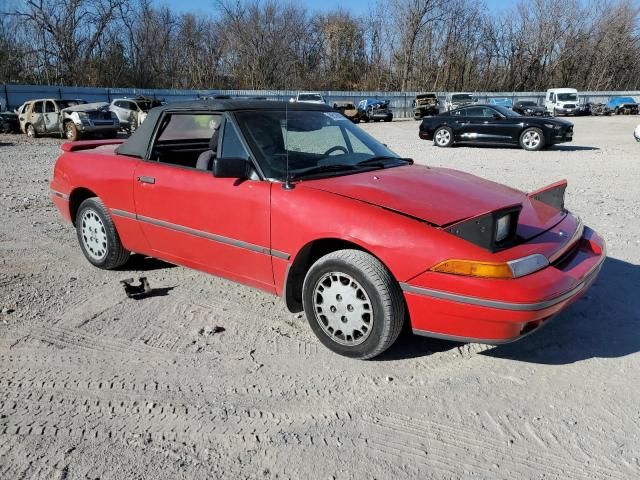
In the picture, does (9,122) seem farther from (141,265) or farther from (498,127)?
(141,265)

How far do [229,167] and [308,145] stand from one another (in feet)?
2.61

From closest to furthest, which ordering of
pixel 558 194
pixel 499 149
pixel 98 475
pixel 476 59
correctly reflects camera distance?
pixel 98 475 → pixel 558 194 → pixel 499 149 → pixel 476 59

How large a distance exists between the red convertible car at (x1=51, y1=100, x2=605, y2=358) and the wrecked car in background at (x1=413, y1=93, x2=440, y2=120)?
36118 millimetres

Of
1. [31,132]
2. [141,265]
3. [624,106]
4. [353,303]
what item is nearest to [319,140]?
[353,303]

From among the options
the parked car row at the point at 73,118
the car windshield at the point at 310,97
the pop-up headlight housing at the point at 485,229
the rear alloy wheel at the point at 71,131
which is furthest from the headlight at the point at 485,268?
the car windshield at the point at 310,97

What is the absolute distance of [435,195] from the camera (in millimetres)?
3301

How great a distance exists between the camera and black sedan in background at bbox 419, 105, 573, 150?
51.3ft

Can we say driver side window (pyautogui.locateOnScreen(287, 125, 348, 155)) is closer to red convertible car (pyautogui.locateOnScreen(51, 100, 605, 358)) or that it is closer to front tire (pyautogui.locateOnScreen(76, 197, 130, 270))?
red convertible car (pyautogui.locateOnScreen(51, 100, 605, 358))

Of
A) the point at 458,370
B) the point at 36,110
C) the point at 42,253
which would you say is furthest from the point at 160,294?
the point at 36,110

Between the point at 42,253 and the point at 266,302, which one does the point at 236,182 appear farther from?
the point at 42,253

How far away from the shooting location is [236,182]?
354 cm

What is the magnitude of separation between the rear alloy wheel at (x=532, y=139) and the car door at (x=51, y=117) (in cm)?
1710

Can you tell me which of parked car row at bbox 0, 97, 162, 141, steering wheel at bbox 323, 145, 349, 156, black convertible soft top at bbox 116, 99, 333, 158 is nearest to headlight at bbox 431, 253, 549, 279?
steering wheel at bbox 323, 145, 349, 156

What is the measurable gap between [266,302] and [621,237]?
4.07 meters
